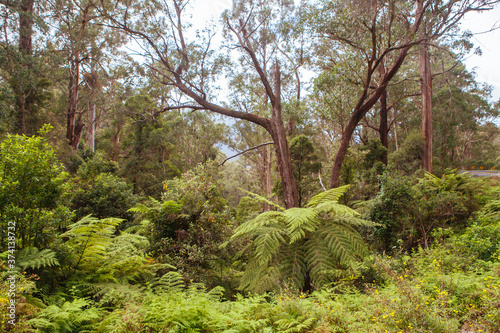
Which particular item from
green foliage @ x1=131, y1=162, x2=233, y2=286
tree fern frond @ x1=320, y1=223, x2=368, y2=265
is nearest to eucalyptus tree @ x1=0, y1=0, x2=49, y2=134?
green foliage @ x1=131, y1=162, x2=233, y2=286

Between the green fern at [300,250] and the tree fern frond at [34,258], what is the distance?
2.23 metres

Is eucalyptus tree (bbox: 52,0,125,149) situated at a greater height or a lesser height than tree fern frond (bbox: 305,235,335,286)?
greater

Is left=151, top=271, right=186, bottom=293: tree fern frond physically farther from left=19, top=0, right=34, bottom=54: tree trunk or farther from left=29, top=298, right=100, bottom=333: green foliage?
left=19, top=0, right=34, bottom=54: tree trunk

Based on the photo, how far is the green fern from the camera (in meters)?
3.96

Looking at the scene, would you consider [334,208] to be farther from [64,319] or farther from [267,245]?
[64,319]

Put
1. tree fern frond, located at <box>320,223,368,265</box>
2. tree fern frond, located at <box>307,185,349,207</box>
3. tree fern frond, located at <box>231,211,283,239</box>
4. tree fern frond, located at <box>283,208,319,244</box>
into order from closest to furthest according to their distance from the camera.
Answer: tree fern frond, located at <box>283,208,319,244</box>, tree fern frond, located at <box>320,223,368,265</box>, tree fern frond, located at <box>231,211,283,239</box>, tree fern frond, located at <box>307,185,349,207</box>

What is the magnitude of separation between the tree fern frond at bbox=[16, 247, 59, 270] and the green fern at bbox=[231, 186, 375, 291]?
7.31ft

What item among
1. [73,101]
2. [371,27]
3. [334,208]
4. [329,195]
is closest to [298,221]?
[334,208]

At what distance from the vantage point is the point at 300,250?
14.6ft

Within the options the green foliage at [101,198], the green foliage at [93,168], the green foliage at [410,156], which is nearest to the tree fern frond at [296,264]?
the green foliage at [101,198]

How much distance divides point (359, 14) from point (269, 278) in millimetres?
6645

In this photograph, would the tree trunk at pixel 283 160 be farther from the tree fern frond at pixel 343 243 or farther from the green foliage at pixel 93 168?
the green foliage at pixel 93 168

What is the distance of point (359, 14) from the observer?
23.1 ft

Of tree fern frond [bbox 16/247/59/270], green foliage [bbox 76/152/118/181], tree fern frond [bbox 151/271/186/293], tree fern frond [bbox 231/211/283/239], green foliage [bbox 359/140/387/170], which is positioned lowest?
tree fern frond [bbox 151/271/186/293]
